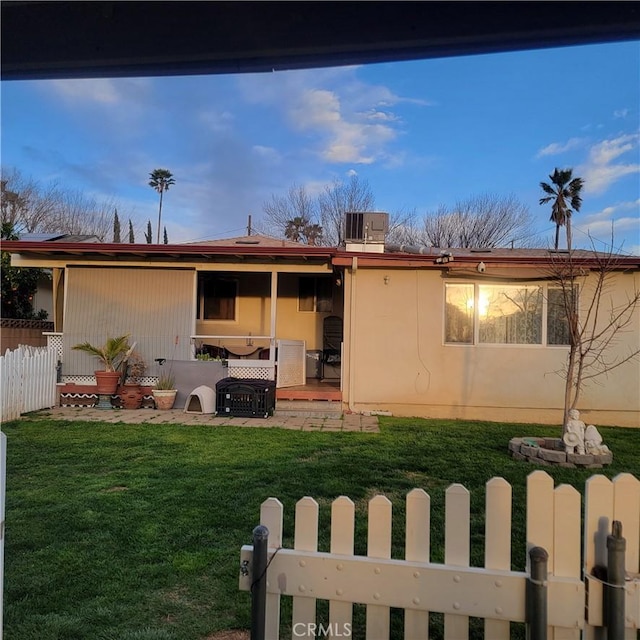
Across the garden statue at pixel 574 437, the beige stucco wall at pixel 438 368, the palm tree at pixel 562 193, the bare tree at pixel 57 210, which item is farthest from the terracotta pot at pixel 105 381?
the palm tree at pixel 562 193

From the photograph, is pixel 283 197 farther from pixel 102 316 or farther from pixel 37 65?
pixel 37 65

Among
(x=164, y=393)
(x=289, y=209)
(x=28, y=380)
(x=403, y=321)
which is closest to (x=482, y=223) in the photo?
(x=289, y=209)

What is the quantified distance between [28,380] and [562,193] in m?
25.4

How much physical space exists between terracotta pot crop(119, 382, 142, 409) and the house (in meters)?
0.69

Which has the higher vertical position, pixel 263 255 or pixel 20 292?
pixel 263 255

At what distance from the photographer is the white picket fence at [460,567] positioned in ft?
4.51

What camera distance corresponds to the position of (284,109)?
4.91ft

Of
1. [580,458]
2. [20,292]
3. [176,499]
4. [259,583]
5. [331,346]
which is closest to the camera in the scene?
[259,583]

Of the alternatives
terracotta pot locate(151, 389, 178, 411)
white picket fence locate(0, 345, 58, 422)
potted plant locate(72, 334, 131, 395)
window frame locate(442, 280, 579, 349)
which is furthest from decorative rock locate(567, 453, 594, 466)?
white picket fence locate(0, 345, 58, 422)

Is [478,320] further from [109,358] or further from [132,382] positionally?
[109,358]

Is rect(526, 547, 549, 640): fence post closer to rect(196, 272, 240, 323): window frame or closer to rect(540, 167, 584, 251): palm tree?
rect(196, 272, 240, 323): window frame

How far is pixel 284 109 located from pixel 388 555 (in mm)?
1477

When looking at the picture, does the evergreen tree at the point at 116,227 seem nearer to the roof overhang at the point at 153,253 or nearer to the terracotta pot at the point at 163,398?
the roof overhang at the point at 153,253

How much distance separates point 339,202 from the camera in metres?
24.1
